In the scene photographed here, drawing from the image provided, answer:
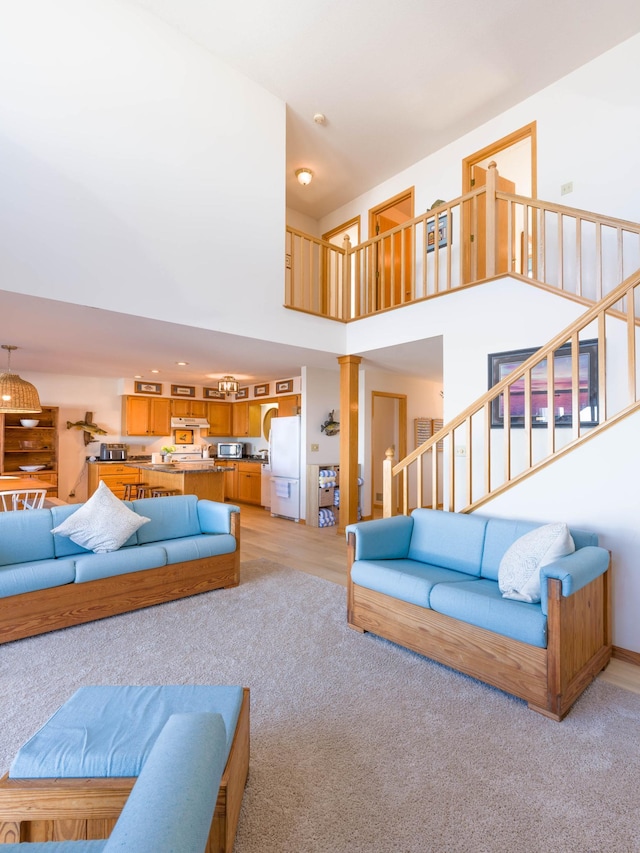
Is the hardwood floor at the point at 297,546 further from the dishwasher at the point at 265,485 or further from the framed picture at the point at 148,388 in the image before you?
the framed picture at the point at 148,388

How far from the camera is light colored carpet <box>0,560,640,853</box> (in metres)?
1.44

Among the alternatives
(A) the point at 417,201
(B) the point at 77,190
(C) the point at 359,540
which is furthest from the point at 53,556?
(A) the point at 417,201

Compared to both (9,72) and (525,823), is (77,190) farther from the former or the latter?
(525,823)

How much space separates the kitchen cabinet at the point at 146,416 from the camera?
7777mm

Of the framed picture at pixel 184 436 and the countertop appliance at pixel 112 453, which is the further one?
the framed picture at pixel 184 436

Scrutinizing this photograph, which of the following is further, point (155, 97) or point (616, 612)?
point (155, 97)

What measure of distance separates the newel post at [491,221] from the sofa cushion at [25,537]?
14.3 ft

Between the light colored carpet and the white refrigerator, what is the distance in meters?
3.66

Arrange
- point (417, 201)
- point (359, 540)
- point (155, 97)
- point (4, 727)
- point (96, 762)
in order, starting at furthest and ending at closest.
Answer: point (417, 201) → point (155, 97) → point (359, 540) → point (4, 727) → point (96, 762)

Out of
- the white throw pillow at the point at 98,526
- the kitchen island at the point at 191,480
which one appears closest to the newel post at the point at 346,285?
the kitchen island at the point at 191,480

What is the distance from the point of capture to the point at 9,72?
315 cm

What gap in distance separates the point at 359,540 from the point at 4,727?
2.09m

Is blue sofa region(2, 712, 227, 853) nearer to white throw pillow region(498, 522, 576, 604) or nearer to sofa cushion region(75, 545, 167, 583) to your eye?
white throw pillow region(498, 522, 576, 604)

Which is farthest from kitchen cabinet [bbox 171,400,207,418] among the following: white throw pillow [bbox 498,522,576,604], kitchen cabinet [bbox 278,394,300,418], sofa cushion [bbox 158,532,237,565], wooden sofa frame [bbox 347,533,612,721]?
white throw pillow [bbox 498,522,576,604]
